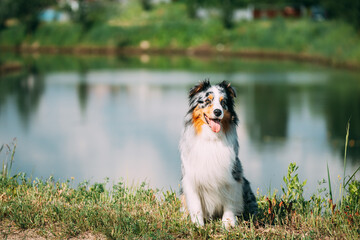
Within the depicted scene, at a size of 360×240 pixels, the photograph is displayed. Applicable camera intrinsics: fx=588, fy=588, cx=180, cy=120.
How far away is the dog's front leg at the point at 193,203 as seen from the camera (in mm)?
4984

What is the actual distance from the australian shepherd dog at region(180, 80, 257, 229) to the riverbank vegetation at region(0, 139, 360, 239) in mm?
195

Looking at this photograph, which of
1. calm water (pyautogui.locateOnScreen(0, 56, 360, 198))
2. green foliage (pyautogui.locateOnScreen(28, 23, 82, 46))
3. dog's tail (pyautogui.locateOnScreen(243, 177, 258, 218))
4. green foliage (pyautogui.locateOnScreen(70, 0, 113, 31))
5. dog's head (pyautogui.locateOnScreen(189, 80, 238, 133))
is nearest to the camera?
dog's head (pyautogui.locateOnScreen(189, 80, 238, 133))

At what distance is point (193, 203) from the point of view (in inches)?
197

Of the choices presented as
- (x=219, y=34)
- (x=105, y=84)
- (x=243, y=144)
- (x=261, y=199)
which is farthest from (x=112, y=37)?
(x=261, y=199)

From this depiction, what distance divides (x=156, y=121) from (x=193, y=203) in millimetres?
11779

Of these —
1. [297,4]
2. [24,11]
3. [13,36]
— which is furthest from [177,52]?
[24,11]

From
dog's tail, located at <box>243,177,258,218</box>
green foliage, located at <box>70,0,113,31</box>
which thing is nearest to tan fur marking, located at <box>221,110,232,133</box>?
dog's tail, located at <box>243,177,258,218</box>

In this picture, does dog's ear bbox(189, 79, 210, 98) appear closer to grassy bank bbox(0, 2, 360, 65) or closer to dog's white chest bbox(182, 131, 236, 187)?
dog's white chest bbox(182, 131, 236, 187)

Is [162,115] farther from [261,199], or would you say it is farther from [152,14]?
[152,14]

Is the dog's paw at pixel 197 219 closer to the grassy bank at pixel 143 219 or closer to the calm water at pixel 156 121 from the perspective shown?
the grassy bank at pixel 143 219

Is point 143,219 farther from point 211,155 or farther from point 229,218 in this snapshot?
point 211,155

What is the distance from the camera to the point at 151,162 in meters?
11.6

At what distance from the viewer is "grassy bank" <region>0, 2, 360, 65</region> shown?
35312mm

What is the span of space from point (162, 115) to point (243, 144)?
4.78 metres
